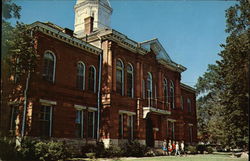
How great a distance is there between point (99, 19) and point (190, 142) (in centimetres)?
2085

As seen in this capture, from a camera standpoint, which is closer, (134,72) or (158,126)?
(134,72)

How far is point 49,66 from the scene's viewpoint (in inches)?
746

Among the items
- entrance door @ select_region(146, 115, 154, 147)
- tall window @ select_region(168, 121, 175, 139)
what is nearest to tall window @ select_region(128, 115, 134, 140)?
entrance door @ select_region(146, 115, 154, 147)

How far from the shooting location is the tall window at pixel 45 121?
690 inches

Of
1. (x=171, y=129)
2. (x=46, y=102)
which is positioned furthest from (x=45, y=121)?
(x=171, y=129)

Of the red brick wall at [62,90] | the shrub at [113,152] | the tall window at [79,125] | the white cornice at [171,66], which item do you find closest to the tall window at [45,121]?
the red brick wall at [62,90]

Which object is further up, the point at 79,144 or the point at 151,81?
the point at 151,81

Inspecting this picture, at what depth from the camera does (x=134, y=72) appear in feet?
83.1

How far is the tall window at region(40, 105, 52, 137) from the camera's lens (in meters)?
17.5

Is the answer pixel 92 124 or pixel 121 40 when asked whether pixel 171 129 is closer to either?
Answer: pixel 92 124

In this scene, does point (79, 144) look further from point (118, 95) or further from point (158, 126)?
point (158, 126)

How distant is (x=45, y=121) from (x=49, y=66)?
3978 millimetres

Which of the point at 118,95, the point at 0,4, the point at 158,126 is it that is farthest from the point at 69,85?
the point at 0,4

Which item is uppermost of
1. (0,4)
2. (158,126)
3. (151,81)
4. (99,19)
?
(99,19)
